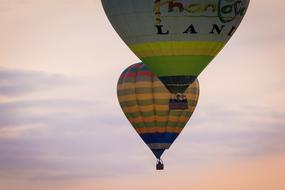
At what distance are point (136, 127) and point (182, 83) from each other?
9.65 meters

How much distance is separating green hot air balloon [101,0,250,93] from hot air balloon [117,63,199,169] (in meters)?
7.52

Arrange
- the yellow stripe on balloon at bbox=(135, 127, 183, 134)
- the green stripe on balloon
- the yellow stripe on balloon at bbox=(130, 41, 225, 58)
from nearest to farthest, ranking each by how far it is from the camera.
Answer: the yellow stripe on balloon at bbox=(130, 41, 225, 58)
the green stripe on balloon
the yellow stripe on balloon at bbox=(135, 127, 183, 134)

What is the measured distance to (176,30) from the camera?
87125 millimetres

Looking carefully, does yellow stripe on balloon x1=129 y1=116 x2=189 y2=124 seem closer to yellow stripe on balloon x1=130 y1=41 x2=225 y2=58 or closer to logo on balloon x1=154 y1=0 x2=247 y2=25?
yellow stripe on balloon x1=130 y1=41 x2=225 y2=58

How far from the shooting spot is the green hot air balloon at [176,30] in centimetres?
8688

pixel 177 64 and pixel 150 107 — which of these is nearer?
pixel 177 64

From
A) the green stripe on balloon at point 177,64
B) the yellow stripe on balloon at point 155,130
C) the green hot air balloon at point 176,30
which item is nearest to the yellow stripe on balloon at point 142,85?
the yellow stripe on balloon at point 155,130

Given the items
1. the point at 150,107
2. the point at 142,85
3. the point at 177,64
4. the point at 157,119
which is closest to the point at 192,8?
the point at 177,64

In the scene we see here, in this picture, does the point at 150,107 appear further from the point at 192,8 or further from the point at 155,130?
the point at 192,8

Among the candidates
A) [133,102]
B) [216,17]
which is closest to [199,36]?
[216,17]

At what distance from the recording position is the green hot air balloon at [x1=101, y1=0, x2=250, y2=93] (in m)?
86.9

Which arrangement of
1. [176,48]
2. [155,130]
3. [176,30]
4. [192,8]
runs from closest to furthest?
[192,8] < [176,30] < [176,48] < [155,130]

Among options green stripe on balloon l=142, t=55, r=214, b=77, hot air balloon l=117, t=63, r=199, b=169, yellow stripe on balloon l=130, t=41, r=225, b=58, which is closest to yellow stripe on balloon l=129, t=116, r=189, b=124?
hot air balloon l=117, t=63, r=199, b=169

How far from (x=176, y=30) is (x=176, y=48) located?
1.23 meters
